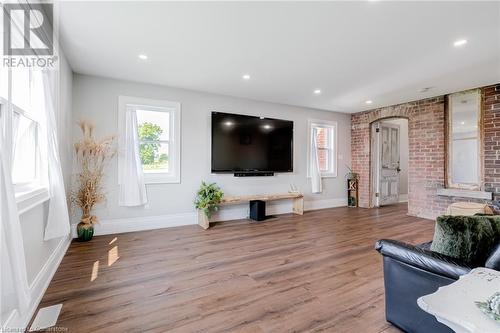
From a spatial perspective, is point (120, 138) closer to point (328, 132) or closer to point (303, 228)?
point (303, 228)

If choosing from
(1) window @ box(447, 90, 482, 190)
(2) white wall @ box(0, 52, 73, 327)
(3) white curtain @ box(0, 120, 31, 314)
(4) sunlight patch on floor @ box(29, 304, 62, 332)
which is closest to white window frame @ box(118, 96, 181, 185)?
(2) white wall @ box(0, 52, 73, 327)

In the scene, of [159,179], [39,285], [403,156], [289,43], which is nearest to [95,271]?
[39,285]

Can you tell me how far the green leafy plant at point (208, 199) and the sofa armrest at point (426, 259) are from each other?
295 cm

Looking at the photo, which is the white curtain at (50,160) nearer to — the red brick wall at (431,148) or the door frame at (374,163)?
the red brick wall at (431,148)

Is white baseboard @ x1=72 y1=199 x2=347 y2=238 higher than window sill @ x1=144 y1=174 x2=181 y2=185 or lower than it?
lower

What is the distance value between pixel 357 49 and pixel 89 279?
3.82m

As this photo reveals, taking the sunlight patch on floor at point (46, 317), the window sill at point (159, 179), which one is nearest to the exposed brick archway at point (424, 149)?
the window sill at point (159, 179)

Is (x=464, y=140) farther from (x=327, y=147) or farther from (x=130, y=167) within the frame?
(x=130, y=167)

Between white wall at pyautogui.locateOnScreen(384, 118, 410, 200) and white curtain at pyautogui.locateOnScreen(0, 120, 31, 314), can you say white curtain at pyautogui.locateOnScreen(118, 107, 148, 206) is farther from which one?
white wall at pyautogui.locateOnScreen(384, 118, 410, 200)

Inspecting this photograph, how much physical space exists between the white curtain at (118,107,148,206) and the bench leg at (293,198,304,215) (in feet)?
10.6

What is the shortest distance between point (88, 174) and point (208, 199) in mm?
1837

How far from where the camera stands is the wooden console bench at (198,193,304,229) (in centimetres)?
428

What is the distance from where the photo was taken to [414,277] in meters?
1.57

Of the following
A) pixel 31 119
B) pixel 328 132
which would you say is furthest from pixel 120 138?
pixel 328 132
